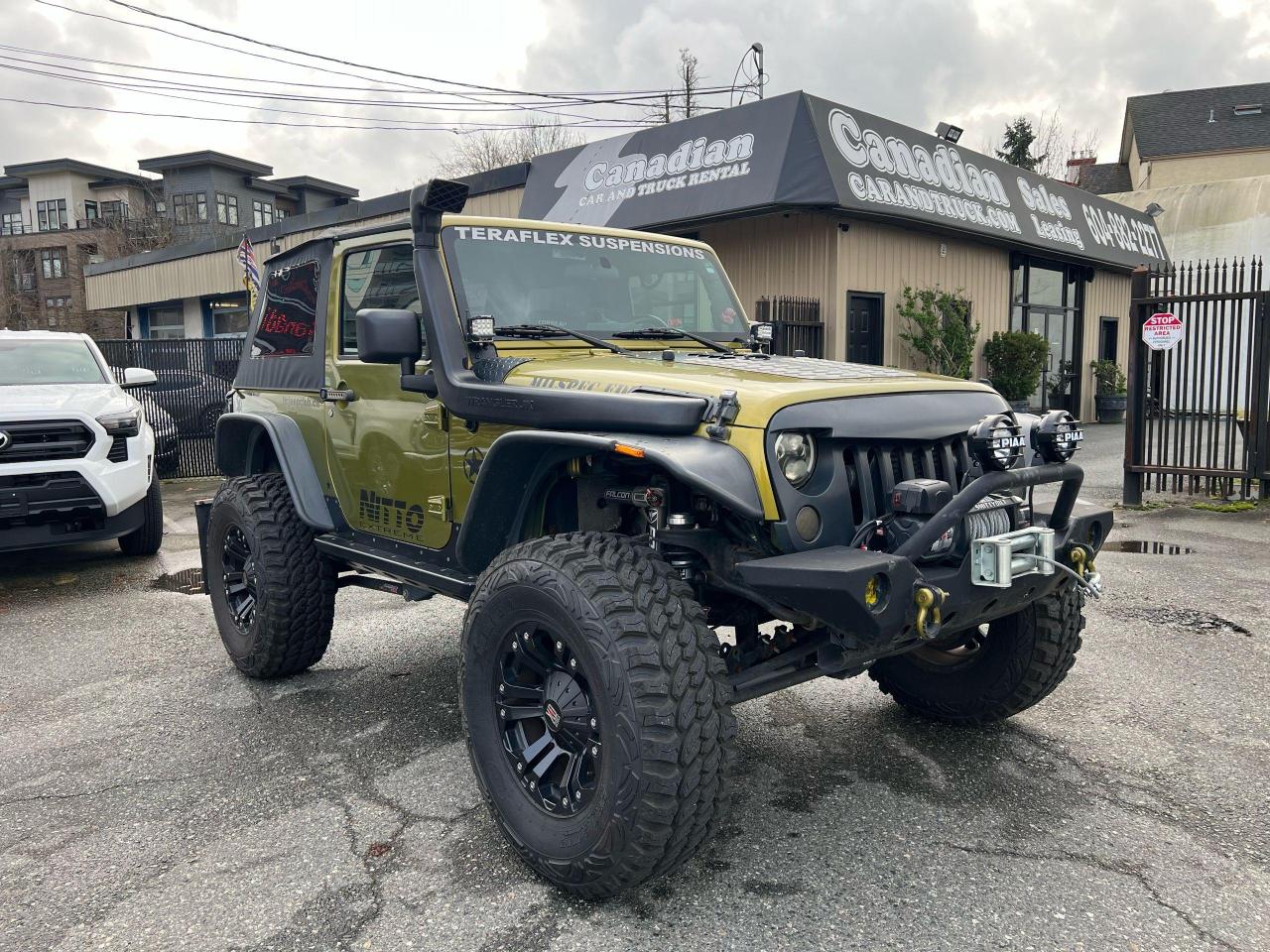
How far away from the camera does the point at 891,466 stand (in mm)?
2961

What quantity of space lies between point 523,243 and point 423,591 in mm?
1499

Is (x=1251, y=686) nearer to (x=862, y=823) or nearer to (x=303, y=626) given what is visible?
(x=862, y=823)

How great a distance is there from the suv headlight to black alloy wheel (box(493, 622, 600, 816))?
564 centimetres

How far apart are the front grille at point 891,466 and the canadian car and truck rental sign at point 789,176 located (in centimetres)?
990

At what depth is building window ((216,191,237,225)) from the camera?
4481 cm

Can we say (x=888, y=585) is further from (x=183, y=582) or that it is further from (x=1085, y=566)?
(x=183, y=582)

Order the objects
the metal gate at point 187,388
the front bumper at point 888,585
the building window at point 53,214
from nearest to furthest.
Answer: the front bumper at point 888,585
the metal gate at point 187,388
the building window at point 53,214

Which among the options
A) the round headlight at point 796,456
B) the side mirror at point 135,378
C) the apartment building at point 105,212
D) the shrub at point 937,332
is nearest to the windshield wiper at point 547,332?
the round headlight at point 796,456

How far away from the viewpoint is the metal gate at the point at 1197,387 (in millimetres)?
9219

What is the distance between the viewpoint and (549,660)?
2928 mm

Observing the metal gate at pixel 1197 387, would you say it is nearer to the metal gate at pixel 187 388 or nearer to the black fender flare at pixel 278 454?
the black fender flare at pixel 278 454

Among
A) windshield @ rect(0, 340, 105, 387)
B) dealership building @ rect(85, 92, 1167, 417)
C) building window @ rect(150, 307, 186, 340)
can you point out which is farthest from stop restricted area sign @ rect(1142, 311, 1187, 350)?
building window @ rect(150, 307, 186, 340)

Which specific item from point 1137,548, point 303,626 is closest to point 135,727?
point 303,626

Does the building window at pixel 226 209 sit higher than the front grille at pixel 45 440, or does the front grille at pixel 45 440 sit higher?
the building window at pixel 226 209
